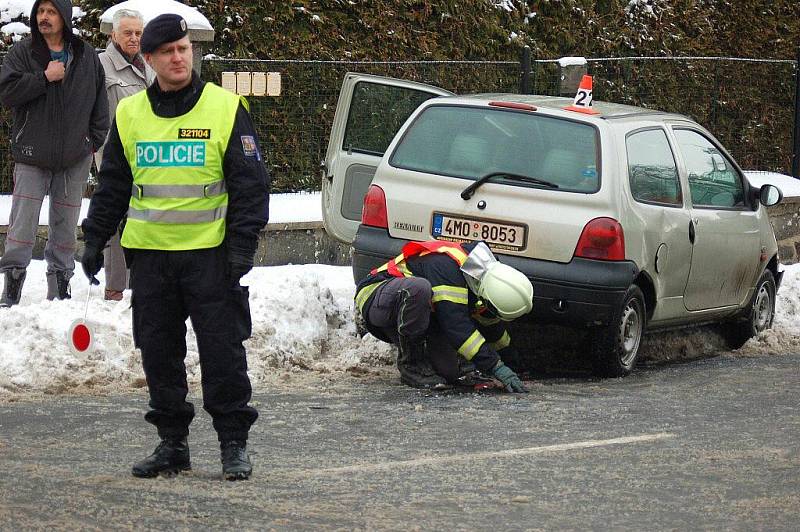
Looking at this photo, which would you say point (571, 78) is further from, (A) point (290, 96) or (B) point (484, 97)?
(B) point (484, 97)

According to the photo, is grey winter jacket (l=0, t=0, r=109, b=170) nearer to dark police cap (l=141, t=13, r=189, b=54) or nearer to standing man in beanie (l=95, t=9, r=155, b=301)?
standing man in beanie (l=95, t=9, r=155, b=301)

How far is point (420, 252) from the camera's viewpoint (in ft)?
28.2

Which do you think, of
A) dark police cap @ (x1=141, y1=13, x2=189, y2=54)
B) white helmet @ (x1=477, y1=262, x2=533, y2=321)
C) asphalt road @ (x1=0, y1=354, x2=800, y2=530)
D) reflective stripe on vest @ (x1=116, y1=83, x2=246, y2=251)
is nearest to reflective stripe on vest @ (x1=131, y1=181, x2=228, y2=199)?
reflective stripe on vest @ (x1=116, y1=83, x2=246, y2=251)

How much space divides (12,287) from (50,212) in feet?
1.88

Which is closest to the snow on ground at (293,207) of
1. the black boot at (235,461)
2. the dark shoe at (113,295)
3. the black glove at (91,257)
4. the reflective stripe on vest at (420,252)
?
the dark shoe at (113,295)

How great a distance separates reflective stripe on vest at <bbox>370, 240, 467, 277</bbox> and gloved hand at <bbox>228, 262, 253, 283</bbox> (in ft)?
8.31

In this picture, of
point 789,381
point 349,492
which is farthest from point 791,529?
point 789,381

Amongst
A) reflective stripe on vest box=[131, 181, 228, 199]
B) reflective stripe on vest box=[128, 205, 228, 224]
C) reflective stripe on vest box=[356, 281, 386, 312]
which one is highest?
reflective stripe on vest box=[131, 181, 228, 199]

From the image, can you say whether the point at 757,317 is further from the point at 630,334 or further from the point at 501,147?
the point at 501,147

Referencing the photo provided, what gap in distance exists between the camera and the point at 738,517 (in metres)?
5.74

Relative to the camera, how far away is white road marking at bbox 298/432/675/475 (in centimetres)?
645

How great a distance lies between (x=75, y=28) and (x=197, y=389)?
18.6 ft

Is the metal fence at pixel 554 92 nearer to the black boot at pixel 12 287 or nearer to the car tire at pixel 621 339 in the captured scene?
the black boot at pixel 12 287

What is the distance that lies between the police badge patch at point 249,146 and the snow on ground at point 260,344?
268 cm
